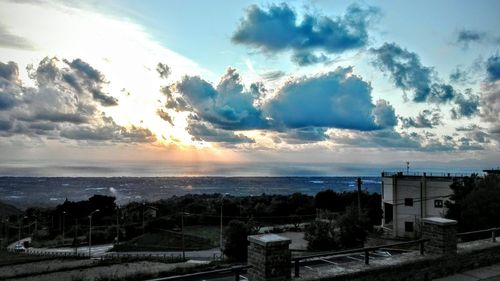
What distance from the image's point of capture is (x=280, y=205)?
90500mm

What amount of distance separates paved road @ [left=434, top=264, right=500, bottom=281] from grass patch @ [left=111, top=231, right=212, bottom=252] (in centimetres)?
5924

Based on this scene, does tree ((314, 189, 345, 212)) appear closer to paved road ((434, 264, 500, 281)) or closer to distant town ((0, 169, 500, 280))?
distant town ((0, 169, 500, 280))

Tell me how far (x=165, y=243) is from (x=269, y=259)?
229ft

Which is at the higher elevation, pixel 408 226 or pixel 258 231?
pixel 408 226

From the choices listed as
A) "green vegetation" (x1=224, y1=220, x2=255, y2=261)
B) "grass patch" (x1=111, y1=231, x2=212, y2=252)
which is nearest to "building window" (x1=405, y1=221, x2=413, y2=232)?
"green vegetation" (x1=224, y1=220, x2=255, y2=261)

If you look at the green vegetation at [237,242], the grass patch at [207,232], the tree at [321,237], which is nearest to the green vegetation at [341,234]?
the tree at [321,237]

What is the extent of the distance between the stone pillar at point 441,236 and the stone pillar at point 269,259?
13.7 ft

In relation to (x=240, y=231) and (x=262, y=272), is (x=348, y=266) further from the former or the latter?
(x=240, y=231)

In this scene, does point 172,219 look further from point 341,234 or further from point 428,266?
point 428,266

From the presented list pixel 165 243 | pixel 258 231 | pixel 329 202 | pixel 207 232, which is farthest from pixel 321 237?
pixel 329 202

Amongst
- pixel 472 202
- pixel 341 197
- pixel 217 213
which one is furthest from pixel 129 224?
pixel 472 202

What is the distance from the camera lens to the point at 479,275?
9.94m

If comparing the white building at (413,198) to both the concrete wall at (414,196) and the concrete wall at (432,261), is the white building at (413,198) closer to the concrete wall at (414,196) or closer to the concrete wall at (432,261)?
the concrete wall at (414,196)

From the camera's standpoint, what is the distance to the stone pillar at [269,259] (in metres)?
7.25
